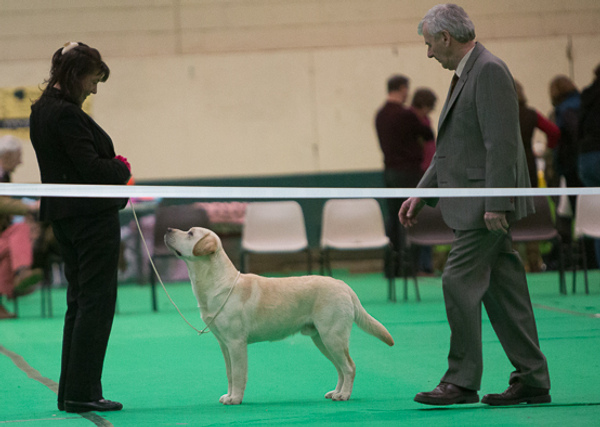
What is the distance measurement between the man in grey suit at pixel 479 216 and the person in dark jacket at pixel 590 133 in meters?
3.53

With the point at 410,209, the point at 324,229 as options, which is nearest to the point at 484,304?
the point at 410,209

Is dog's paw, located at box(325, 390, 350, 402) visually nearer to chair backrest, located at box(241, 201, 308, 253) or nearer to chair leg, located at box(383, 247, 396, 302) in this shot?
chair leg, located at box(383, 247, 396, 302)

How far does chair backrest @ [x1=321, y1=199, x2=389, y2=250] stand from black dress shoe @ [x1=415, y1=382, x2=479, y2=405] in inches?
164

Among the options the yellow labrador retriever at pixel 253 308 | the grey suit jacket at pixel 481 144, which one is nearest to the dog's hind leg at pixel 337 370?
the yellow labrador retriever at pixel 253 308

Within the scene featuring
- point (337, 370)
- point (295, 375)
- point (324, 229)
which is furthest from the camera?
point (324, 229)

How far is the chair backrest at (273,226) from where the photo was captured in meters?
6.95

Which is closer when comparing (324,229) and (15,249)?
(15,249)

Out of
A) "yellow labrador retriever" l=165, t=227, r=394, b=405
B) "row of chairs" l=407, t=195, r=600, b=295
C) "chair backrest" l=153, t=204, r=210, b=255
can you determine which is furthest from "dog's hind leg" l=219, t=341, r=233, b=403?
"row of chairs" l=407, t=195, r=600, b=295

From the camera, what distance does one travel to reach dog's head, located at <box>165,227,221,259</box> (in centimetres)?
302

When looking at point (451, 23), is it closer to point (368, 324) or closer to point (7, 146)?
point (368, 324)

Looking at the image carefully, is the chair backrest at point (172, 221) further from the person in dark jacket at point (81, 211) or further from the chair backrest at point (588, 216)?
the person in dark jacket at point (81, 211)

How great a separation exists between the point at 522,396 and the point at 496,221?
689 millimetres

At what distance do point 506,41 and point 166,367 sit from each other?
25.5 feet

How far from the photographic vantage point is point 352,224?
23.5 ft
